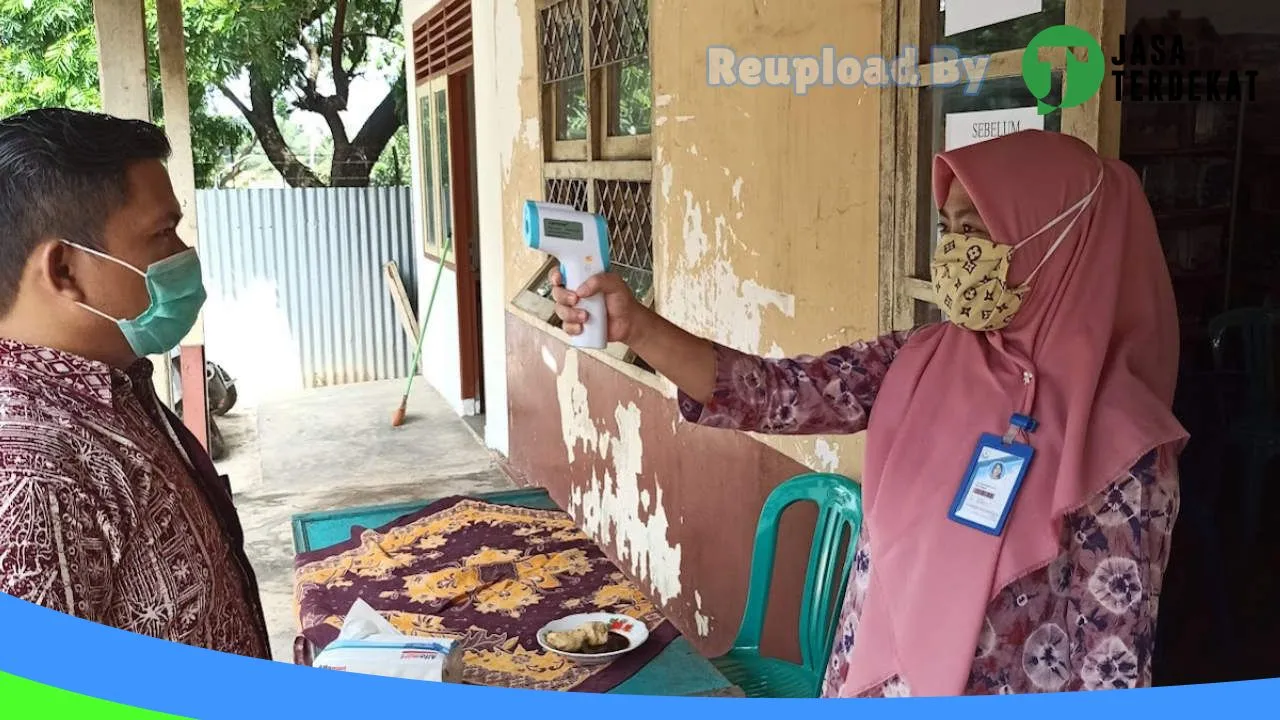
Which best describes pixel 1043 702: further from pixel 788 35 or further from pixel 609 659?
pixel 788 35

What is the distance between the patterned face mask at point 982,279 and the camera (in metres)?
1.53

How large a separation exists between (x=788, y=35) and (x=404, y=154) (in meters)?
15.0

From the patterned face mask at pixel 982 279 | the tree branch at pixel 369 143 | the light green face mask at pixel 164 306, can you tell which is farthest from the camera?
the tree branch at pixel 369 143

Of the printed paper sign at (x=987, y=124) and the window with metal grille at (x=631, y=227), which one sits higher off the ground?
the printed paper sign at (x=987, y=124)

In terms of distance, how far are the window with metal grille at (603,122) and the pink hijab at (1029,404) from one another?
6.31 ft

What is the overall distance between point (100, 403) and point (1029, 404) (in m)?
1.22

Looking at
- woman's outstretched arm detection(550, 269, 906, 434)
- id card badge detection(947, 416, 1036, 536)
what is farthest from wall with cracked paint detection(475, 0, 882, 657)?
id card badge detection(947, 416, 1036, 536)

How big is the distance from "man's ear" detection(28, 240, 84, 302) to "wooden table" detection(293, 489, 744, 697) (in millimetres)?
1034

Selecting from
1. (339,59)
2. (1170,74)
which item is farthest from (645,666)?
(339,59)

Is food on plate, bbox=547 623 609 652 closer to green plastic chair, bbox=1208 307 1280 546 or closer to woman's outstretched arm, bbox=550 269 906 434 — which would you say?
woman's outstretched arm, bbox=550 269 906 434

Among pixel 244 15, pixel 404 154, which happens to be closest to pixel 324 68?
pixel 244 15

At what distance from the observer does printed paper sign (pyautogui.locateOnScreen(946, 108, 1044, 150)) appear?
6.50ft

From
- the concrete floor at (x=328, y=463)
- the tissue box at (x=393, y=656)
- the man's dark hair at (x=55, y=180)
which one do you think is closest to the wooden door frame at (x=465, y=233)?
the concrete floor at (x=328, y=463)

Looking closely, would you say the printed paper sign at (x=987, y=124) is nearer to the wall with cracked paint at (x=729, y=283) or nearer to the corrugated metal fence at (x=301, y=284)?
the wall with cracked paint at (x=729, y=283)
